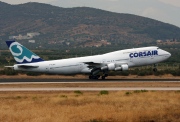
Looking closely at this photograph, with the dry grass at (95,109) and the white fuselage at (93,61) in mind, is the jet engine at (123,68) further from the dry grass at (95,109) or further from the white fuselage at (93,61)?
the dry grass at (95,109)

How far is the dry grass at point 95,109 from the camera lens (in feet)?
82.8

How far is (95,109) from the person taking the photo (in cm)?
2814

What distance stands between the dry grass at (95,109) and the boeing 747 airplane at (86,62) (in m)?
23.3

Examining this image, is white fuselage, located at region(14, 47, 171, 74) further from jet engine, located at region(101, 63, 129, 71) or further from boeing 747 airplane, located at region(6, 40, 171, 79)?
jet engine, located at region(101, 63, 129, 71)

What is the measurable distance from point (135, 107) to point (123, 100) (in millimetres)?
4246

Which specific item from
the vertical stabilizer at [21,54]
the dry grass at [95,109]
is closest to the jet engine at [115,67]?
the vertical stabilizer at [21,54]

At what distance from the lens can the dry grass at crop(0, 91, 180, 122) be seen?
25.2 metres

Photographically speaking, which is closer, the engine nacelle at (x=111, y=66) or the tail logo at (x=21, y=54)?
the engine nacelle at (x=111, y=66)

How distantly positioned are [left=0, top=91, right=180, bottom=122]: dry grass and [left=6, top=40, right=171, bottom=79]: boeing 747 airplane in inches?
917

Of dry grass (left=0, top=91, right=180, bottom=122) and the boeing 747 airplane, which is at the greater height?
the boeing 747 airplane

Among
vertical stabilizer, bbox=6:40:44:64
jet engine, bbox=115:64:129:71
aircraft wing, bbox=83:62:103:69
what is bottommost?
jet engine, bbox=115:64:129:71

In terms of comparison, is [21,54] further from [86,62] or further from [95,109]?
[95,109]

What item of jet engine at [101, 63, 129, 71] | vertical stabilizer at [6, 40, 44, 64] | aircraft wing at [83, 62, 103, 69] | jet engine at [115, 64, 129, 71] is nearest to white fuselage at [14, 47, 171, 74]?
aircraft wing at [83, 62, 103, 69]

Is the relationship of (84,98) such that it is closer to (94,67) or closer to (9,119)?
(9,119)
